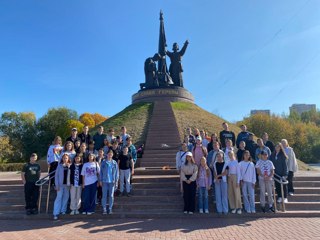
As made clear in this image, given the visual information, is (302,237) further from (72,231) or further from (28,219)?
(28,219)

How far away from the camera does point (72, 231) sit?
6543mm

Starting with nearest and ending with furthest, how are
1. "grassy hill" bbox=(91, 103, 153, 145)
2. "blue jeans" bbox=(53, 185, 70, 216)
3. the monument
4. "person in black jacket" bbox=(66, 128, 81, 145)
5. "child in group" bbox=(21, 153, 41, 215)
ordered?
1. "blue jeans" bbox=(53, 185, 70, 216)
2. "child in group" bbox=(21, 153, 41, 215)
3. "person in black jacket" bbox=(66, 128, 81, 145)
4. "grassy hill" bbox=(91, 103, 153, 145)
5. the monument

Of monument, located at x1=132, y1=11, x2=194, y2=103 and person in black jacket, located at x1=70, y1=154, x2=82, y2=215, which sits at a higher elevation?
monument, located at x1=132, y1=11, x2=194, y2=103

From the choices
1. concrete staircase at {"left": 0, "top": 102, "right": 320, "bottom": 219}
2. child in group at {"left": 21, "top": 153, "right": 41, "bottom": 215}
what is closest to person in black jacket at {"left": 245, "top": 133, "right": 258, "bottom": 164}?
concrete staircase at {"left": 0, "top": 102, "right": 320, "bottom": 219}

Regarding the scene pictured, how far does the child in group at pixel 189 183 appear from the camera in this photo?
308 inches

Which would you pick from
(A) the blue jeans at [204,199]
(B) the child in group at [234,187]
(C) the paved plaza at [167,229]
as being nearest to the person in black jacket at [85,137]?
(C) the paved plaza at [167,229]

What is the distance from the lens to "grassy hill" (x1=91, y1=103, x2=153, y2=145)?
19.8 metres

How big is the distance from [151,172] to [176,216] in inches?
168

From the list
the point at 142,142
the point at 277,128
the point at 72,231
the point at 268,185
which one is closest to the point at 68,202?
the point at 72,231

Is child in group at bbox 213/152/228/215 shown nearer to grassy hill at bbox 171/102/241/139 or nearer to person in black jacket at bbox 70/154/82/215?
person in black jacket at bbox 70/154/82/215

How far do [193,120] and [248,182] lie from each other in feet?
48.4

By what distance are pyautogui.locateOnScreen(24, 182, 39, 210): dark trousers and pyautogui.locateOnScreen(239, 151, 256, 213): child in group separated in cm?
626

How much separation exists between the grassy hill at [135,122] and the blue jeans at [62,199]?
10.3m

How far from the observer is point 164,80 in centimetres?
2708
